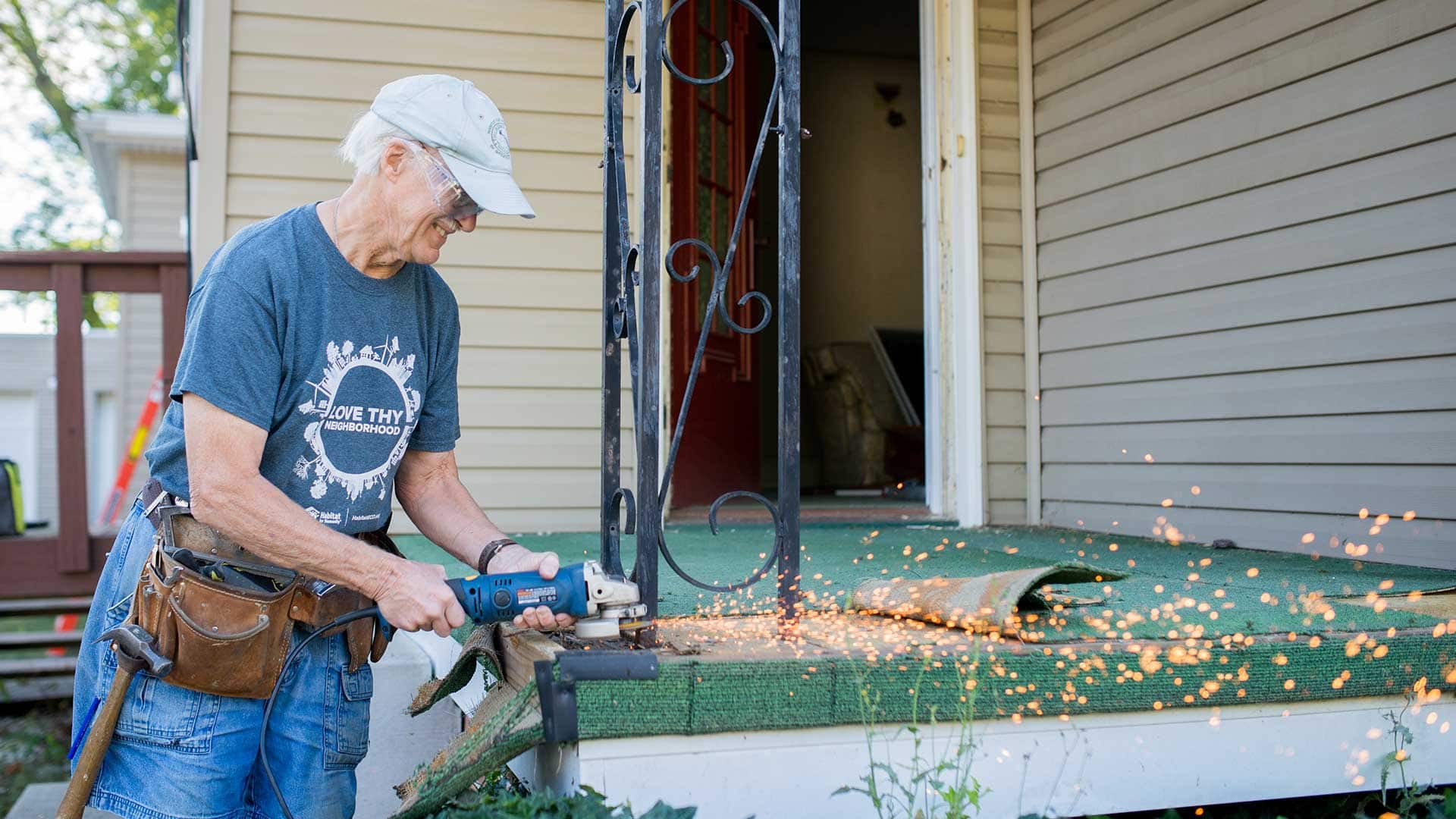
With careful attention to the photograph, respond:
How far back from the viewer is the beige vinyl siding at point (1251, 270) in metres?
3.37

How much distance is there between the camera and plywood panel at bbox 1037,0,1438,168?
3.40 meters

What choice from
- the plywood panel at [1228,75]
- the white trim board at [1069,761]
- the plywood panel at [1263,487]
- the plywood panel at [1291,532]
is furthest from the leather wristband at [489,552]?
the plywood panel at [1228,75]

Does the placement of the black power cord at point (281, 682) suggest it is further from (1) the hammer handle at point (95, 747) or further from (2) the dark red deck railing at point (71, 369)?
(2) the dark red deck railing at point (71, 369)

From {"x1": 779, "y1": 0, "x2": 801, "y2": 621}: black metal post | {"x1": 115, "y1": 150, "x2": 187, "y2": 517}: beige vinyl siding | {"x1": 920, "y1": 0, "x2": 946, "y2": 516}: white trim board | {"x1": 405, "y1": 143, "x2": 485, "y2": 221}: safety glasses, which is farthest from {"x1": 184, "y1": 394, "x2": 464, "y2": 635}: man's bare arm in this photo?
{"x1": 115, "y1": 150, "x2": 187, "y2": 517}: beige vinyl siding

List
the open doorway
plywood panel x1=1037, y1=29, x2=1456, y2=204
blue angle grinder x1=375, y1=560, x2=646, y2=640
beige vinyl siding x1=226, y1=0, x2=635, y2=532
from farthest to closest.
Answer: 1. the open doorway
2. beige vinyl siding x1=226, y1=0, x2=635, y2=532
3. plywood panel x1=1037, y1=29, x2=1456, y2=204
4. blue angle grinder x1=375, y1=560, x2=646, y2=640

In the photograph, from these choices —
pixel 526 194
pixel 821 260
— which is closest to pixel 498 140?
pixel 526 194

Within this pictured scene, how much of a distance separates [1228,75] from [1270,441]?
52.8 inches

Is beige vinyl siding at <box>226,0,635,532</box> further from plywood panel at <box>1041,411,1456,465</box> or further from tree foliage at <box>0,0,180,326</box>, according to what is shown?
tree foliage at <box>0,0,180,326</box>

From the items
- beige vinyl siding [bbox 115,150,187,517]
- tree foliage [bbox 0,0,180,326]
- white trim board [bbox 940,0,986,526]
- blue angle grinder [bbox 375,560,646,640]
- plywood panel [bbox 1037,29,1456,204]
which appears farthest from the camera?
tree foliage [bbox 0,0,180,326]

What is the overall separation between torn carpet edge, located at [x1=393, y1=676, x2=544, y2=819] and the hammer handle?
473 mm

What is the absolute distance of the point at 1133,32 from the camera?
178 inches

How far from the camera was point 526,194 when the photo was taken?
4730 millimetres

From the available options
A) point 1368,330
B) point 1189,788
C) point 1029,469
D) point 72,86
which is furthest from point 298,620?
point 72,86

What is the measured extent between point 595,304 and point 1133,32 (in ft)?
8.18
